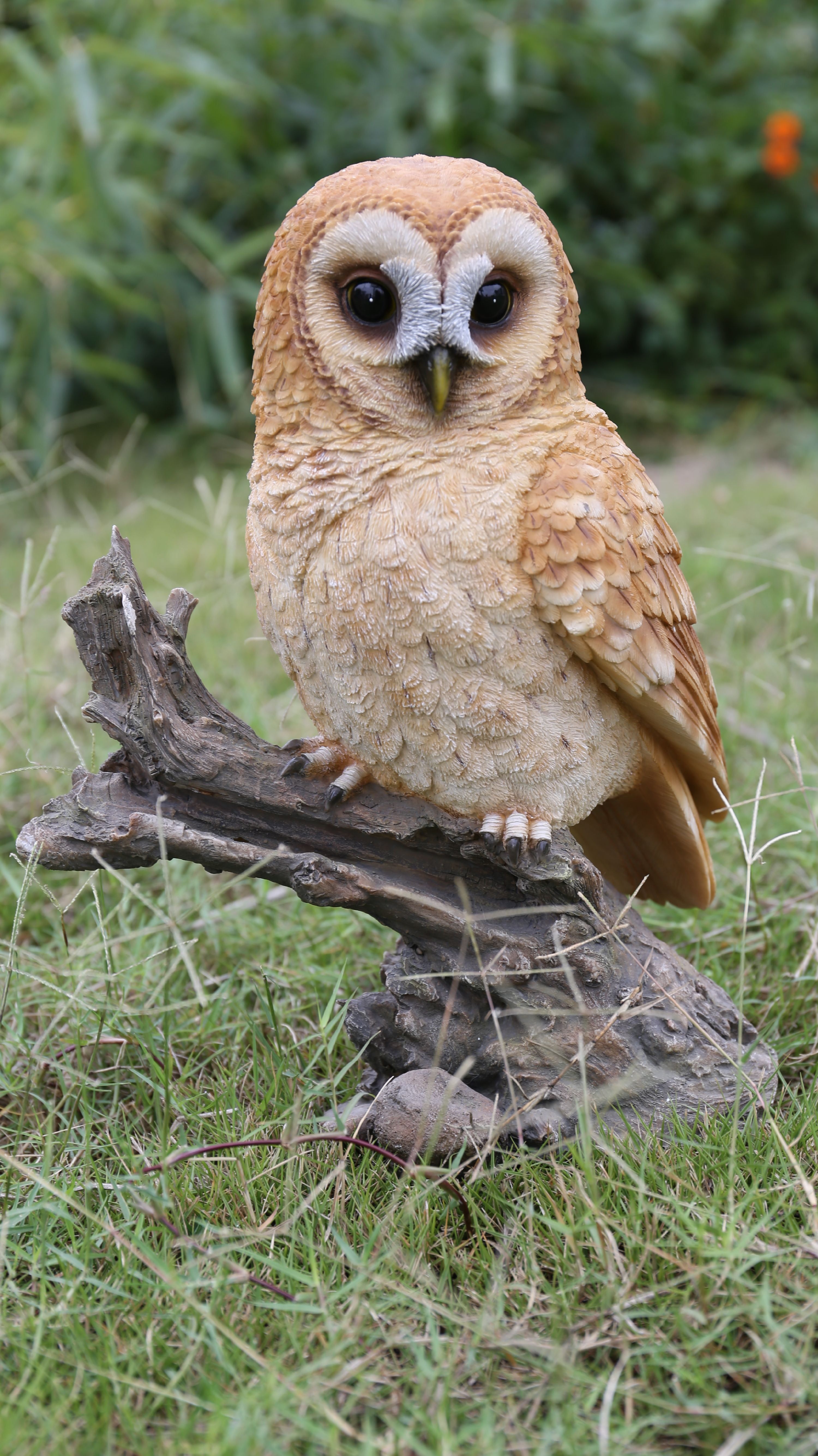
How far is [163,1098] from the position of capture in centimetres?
199

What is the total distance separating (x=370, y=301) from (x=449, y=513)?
13.2 inches

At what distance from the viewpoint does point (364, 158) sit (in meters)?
5.86

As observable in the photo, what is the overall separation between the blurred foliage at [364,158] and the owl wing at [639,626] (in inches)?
142

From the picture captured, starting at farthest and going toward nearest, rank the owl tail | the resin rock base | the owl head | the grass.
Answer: the owl tail, the resin rock base, the owl head, the grass

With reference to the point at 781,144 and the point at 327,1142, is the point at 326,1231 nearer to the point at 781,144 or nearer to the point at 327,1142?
the point at 327,1142

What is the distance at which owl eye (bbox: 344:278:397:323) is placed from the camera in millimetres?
1726

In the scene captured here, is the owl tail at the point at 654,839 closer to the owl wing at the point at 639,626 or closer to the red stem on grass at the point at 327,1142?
the owl wing at the point at 639,626

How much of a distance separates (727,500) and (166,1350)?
4.03 meters

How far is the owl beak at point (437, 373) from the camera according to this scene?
5.57 feet

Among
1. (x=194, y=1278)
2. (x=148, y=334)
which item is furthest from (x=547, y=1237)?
(x=148, y=334)

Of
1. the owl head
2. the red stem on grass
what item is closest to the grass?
the red stem on grass

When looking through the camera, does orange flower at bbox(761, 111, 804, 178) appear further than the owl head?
Yes

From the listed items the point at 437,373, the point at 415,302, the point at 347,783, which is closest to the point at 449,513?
the point at 437,373

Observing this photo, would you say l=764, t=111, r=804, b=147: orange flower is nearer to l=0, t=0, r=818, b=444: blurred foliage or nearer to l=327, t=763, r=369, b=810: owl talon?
l=0, t=0, r=818, b=444: blurred foliage
